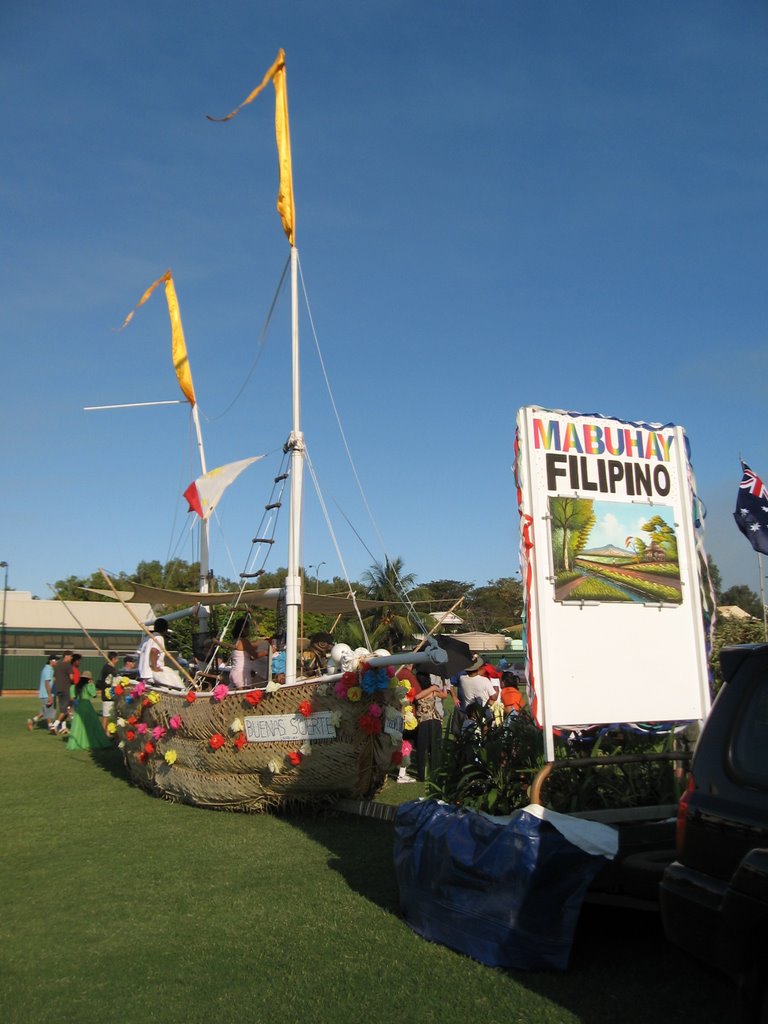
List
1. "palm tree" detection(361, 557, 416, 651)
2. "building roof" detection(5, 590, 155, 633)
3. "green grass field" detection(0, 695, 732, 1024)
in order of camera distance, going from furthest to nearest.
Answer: "building roof" detection(5, 590, 155, 633) → "palm tree" detection(361, 557, 416, 651) → "green grass field" detection(0, 695, 732, 1024)

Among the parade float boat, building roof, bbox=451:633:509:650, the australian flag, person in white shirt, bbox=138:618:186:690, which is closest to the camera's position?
the parade float boat

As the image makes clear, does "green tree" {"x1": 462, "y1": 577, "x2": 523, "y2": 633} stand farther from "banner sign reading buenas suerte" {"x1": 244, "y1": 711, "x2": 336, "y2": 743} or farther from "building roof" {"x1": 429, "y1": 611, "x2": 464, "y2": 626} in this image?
"banner sign reading buenas suerte" {"x1": 244, "y1": 711, "x2": 336, "y2": 743}

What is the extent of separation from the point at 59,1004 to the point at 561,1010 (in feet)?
7.69

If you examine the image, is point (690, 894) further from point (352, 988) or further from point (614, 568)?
point (614, 568)

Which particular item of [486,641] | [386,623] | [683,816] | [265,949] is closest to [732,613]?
[386,623]

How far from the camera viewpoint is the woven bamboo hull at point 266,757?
8406 millimetres

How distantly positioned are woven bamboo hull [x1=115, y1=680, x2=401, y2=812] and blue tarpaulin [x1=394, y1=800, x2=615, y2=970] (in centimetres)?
323

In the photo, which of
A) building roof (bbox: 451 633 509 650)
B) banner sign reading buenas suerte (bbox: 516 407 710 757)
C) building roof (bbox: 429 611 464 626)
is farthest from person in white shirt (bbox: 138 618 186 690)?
building roof (bbox: 451 633 509 650)

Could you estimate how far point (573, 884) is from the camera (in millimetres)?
4418

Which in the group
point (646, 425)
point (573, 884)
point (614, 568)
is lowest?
point (573, 884)

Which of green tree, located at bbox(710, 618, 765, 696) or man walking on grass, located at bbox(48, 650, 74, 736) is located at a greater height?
green tree, located at bbox(710, 618, 765, 696)

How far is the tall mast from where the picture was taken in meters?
9.66

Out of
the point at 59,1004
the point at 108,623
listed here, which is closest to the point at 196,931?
the point at 59,1004

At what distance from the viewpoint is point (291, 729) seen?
8570 mm
